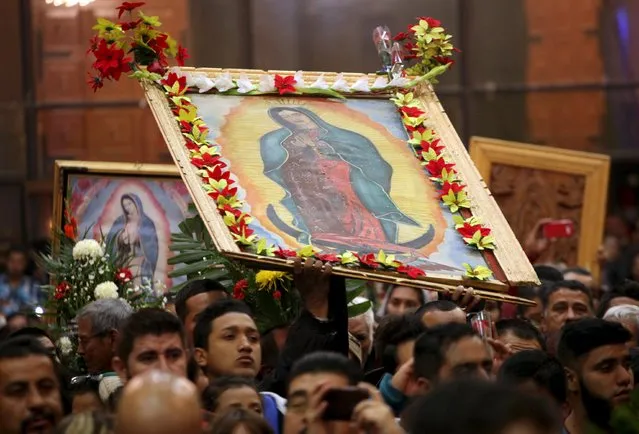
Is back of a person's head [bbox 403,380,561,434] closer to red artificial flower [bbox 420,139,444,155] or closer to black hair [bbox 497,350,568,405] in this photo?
black hair [bbox 497,350,568,405]

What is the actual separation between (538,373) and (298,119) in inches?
67.3

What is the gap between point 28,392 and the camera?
5797 mm

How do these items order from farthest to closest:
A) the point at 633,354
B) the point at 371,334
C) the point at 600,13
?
the point at 600,13
the point at 371,334
the point at 633,354

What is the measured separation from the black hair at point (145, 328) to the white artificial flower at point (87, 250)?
256 cm

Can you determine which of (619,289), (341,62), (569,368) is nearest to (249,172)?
(569,368)

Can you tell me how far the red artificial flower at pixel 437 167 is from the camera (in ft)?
24.0

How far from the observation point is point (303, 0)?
17391 millimetres

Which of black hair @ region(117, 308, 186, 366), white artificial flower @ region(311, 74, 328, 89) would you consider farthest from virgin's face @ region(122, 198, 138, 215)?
black hair @ region(117, 308, 186, 366)

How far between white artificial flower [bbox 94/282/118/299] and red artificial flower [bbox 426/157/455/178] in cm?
214

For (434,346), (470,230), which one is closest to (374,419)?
(434,346)

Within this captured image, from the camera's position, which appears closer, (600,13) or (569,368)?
(569,368)

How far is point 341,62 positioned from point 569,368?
10663mm

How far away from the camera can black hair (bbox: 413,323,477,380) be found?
5.83 m

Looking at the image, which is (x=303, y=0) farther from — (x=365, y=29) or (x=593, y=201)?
(x=593, y=201)
